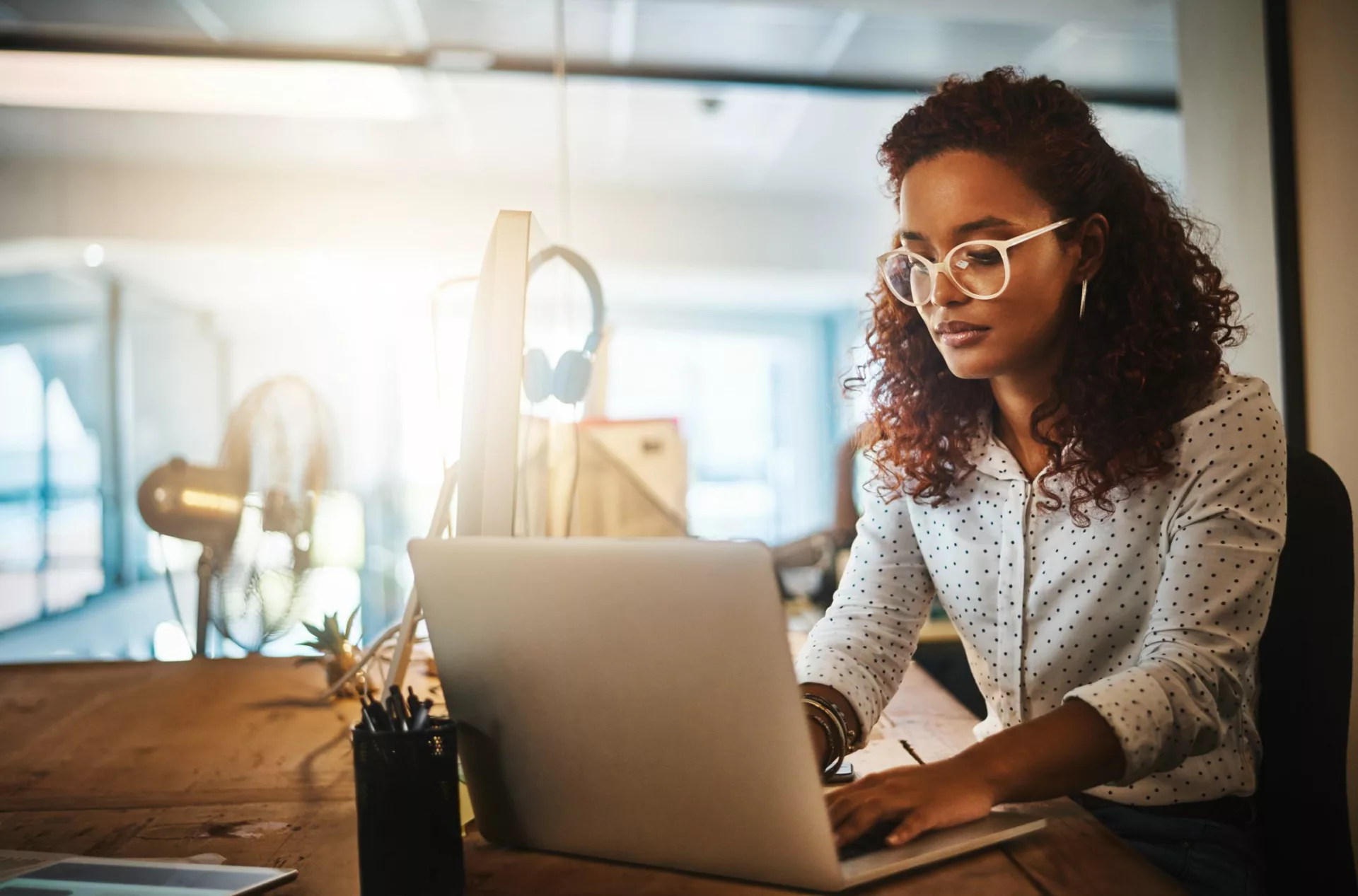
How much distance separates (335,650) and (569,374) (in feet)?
1.61

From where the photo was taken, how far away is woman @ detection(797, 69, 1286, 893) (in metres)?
0.88

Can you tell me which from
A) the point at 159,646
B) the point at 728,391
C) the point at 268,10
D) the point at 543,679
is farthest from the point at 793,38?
the point at 159,646

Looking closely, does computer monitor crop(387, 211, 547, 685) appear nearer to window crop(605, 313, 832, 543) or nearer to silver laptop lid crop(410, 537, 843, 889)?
silver laptop lid crop(410, 537, 843, 889)

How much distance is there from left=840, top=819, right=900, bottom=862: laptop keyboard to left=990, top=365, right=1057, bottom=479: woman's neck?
532mm

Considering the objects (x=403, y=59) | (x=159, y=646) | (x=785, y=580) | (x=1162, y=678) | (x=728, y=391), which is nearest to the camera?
(x=1162, y=678)

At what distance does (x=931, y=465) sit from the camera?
1096 millimetres

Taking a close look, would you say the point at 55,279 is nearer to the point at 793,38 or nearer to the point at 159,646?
the point at 159,646

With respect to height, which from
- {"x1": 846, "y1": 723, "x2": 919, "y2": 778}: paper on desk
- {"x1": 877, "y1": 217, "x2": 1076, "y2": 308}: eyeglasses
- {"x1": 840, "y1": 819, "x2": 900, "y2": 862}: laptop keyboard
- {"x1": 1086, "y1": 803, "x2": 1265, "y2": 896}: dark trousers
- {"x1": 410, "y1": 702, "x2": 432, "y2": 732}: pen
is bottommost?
{"x1": 1086, "y1": 803, "x2": 1265, "y2": 896}: dark trousers

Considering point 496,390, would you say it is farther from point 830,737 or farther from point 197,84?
point 197,84

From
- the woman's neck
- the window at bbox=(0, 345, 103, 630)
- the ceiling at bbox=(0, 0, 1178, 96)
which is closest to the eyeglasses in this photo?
the woman's neck

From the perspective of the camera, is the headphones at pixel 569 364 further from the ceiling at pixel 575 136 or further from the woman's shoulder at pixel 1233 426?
the ceiling at pixel 575 136

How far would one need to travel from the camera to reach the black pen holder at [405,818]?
22.5 inches

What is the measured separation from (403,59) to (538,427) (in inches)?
104

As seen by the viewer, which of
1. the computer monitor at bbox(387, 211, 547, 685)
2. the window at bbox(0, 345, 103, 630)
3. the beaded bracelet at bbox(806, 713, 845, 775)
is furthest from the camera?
the window at bbox(0, 345, 103, 630)
